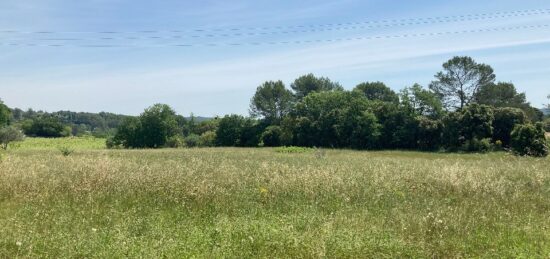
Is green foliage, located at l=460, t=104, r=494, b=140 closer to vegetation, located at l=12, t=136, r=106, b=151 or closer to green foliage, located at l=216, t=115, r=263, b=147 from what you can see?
green foliage, located at l=216, t=115, r=263, b=147

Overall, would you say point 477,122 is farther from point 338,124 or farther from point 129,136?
point 129,136

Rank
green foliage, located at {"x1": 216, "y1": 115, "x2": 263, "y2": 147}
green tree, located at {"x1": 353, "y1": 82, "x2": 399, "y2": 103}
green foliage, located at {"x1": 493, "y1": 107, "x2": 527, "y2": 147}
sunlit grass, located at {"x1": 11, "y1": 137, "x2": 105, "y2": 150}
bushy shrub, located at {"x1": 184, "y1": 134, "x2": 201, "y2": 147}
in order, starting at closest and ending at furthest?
green foliage, located at {"x1": 493, "y1": 107, "x2": 527, "y2": 147}, sunlit grass, located at {"x1": 11, "y1": 137, "x2": 105, "y2": 150}, green foliage, located at {"x1": 216, "y1": 115, "x2": 263, "y2": 147}, bushy shrub, located at {"x1": 184, "y1": 134, "x2": 201, "y2": 147}, green tree, located at {"x1": 353, "y1": 82, "x2": 399, "y2": 103}

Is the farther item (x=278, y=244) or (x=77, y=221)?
(x=77, y=221)

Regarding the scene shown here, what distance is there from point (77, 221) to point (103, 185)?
2.73 metres

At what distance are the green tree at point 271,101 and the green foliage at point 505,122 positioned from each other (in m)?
41.5

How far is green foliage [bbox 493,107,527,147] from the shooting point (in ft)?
169

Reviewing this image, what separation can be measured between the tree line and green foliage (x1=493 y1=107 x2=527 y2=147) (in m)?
0.11

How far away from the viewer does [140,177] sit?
10211 mm

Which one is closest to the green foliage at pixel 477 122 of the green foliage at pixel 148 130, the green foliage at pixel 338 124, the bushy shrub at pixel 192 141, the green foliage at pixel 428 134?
the green foliage at pixel 428 134

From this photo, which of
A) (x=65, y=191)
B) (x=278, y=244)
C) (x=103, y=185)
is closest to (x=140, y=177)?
(x=103, y=185)

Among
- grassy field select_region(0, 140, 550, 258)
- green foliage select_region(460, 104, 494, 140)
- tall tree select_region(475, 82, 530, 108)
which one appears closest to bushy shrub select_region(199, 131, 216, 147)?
green foliage select_region(460, 104, 494, 140)

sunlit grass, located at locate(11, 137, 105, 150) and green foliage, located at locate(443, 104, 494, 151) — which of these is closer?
green foliage, located at locate(443, 104, 494, 151)

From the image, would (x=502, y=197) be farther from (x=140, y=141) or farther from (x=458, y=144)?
(x=140, y=141)

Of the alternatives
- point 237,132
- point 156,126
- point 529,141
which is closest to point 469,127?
point 529,141
